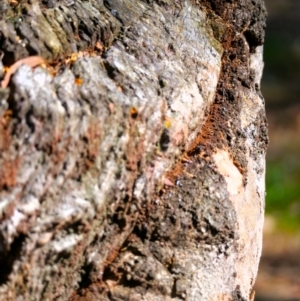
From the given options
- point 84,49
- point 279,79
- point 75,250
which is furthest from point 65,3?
point 279,79

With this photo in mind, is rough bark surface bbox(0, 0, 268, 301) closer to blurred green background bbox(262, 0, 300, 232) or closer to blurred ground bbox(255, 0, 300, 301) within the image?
blurred ground bbox(255, 0, 300, 301)

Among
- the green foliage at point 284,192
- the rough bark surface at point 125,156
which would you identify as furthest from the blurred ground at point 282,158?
the rough bark surface at point 125,156

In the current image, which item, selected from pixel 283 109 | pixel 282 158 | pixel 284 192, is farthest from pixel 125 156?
pixel 283 109

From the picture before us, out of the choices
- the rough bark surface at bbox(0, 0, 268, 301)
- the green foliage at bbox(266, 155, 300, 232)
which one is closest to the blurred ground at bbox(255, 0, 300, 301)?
the green foliage at bbox(266, 155, 300, 232)

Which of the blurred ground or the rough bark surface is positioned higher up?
the blurred ground

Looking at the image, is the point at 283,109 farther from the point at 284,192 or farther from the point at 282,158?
the point at 284,192

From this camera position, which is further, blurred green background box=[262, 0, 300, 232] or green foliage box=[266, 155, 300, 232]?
blurred green background box=[262, 0, 300, 232]

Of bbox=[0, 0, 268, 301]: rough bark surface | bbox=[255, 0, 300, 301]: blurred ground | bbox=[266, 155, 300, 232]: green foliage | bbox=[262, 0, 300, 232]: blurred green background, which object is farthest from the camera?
bbox=[262, 0, 300, 232]: blurred green background
